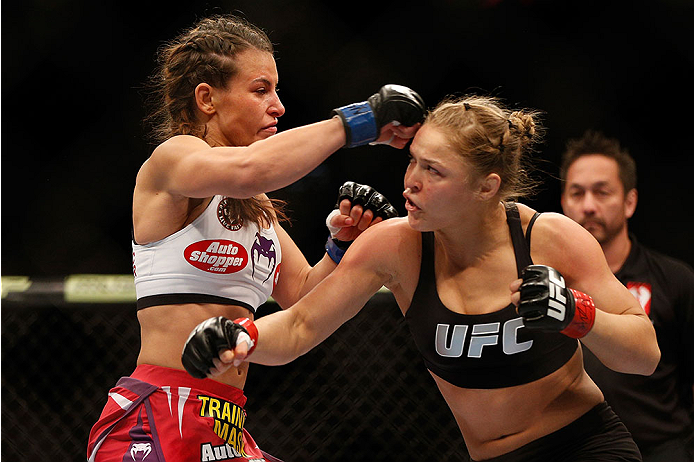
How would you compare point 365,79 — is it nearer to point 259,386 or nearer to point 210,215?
point 259,386

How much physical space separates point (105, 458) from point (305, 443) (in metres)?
1.02

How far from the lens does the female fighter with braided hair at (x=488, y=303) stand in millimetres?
1474

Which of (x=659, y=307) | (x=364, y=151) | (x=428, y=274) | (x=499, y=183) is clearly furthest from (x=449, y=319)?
(x=364, y=151)

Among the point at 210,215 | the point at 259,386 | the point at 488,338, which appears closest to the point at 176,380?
the point at 210,215

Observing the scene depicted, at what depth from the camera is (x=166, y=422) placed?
1.40m

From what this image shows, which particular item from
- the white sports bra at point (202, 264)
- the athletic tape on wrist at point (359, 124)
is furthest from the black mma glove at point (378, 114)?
the white sports bra at point (202, 264)

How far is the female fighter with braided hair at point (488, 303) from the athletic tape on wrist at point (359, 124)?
13 cm

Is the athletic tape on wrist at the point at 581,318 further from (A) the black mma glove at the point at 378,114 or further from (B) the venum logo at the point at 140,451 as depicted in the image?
(B) the venum logo at the point at 140,451

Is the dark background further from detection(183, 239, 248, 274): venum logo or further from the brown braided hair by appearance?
detection(183, 239, 248, 274): venum logo

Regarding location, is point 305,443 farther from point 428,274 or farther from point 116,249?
point 116,249

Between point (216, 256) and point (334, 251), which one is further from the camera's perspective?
point (334, 251)

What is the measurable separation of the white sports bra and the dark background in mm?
1632

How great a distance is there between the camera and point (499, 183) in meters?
1.52

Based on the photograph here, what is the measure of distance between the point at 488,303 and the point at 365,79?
1.85m
